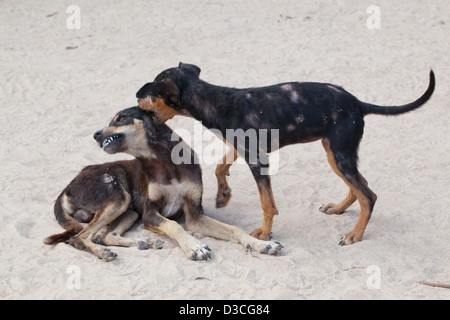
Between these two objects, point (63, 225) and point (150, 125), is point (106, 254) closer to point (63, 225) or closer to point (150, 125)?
point (63, 225)

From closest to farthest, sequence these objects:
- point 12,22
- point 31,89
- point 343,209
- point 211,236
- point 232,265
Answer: point 232,265 < point 211,236 < point 343,209 < point 31,89 < point 12,22

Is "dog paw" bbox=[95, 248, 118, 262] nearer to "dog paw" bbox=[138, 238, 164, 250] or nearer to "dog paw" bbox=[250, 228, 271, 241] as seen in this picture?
"dog paw" bbox=[138, 238, 164, 250]

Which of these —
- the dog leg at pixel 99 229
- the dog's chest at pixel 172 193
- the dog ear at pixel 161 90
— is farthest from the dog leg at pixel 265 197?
the dog leg at pixel 99 229

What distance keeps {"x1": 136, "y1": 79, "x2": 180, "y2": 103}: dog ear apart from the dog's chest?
2.99 feet

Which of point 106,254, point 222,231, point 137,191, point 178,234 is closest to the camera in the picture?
point 106,254

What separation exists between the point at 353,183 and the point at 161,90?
2122 millimetres

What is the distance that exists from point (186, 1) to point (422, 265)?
967 cm

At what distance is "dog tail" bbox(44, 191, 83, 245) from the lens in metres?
6.18

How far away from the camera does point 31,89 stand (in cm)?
1088

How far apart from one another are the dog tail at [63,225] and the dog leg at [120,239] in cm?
25

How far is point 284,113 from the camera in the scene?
20.9ft

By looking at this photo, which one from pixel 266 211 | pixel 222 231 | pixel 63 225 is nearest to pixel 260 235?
pixel 266 211
